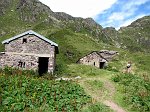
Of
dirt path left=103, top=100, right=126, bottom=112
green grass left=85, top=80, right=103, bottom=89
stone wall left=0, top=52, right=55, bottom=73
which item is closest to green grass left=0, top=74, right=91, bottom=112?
dirt path left=103, top=100, right=126, bottom=112

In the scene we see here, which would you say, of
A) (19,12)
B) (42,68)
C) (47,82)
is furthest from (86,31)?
(47,82)

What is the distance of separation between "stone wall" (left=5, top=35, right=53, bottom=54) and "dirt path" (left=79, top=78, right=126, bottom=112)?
30.5 feet

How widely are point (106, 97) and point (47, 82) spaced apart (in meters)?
5.77

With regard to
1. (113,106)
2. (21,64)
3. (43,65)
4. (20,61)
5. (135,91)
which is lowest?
(113,106)

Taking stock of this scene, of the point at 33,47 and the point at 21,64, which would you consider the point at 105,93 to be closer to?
the point at 21,64

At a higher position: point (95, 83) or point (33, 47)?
point (33, 47)

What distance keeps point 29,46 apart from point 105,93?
14.9 metres

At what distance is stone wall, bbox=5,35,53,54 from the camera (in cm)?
4359

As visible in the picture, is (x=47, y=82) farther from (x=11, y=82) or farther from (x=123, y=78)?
(x=123, y=78)

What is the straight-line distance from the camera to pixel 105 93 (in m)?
32.7

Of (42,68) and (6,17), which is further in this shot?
(6,17)

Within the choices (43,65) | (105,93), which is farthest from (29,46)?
(105,93)

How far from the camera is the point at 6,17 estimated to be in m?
164

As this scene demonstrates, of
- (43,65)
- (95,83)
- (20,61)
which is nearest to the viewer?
(95,83)
